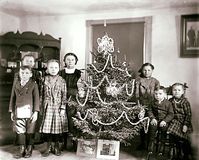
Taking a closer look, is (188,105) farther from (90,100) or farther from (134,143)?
(90,100)

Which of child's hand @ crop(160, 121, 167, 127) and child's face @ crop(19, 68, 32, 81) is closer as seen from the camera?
child's hand @ crop(160, 121, 167, 127)

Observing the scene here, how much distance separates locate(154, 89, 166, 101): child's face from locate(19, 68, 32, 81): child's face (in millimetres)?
596

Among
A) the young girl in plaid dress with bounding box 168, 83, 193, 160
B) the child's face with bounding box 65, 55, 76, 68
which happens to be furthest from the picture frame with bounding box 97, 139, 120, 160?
the child's face with bounding box 65, 55, 76, 68

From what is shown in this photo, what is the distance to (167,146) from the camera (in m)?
1.26

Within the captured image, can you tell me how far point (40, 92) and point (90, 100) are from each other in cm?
25

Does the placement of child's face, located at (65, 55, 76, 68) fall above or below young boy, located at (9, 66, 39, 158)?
above

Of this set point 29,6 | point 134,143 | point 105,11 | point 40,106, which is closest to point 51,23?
point 29,6

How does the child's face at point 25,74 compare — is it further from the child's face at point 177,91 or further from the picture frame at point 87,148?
the child's face at point 177,91

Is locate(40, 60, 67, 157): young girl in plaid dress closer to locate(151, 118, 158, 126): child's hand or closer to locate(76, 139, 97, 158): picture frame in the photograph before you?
locate(76, 139, 97, 158): picture frame

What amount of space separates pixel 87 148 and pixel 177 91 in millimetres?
483

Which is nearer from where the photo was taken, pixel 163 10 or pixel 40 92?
pixel 163 10

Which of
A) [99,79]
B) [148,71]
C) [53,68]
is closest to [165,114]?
[148,71]

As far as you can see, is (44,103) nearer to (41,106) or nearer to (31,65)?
(41,106)

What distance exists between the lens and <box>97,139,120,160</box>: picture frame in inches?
51.3
